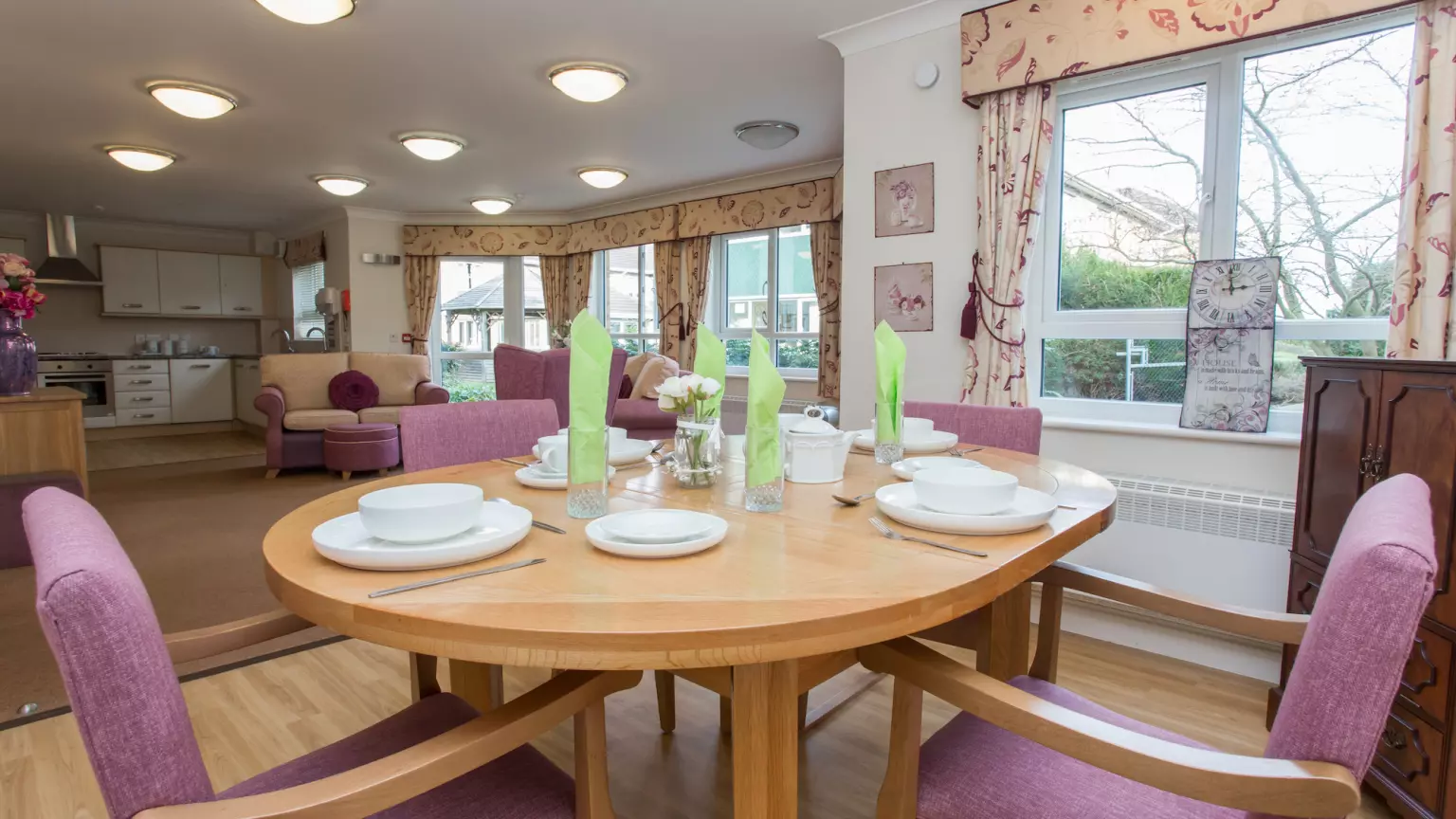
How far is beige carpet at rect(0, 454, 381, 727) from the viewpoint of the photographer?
2416 mm

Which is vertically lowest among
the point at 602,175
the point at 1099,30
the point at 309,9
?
the point at 1099,30

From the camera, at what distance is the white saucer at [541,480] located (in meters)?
1.41

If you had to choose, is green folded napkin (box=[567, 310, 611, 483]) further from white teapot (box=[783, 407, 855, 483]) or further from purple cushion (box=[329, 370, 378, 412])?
purple cushion (box=[329, 370, 378, 412])

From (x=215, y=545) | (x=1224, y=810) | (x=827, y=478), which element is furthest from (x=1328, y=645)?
(x=215, y=545)

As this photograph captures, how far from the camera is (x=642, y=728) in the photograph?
2.02 metres

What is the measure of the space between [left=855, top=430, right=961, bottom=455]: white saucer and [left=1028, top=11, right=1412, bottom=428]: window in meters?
1.37

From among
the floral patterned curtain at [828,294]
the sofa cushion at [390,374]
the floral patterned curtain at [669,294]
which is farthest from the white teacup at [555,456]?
the sofa cushion at [390,374]

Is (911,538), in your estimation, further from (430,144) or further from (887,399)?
(430,144)

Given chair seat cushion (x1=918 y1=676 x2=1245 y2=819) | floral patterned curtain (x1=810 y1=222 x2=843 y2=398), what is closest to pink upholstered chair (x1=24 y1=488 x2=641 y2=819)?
chair seat cushion (x1=918 y1=676 x2=1245 y2=819)

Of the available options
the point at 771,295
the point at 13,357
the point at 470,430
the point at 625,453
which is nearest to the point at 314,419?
the point at 13,357

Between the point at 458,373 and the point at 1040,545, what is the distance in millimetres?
8232

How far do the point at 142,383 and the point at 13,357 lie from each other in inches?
217

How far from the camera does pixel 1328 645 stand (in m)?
0.71

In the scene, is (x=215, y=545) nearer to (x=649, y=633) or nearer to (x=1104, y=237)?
A: (x=649, y=633)
